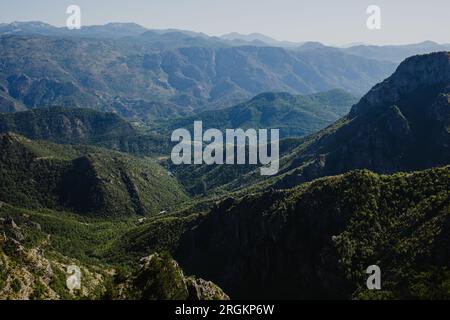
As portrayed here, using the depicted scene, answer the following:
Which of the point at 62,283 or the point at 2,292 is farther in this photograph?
the point at 62,283

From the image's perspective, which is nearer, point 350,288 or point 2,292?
point 2,292
